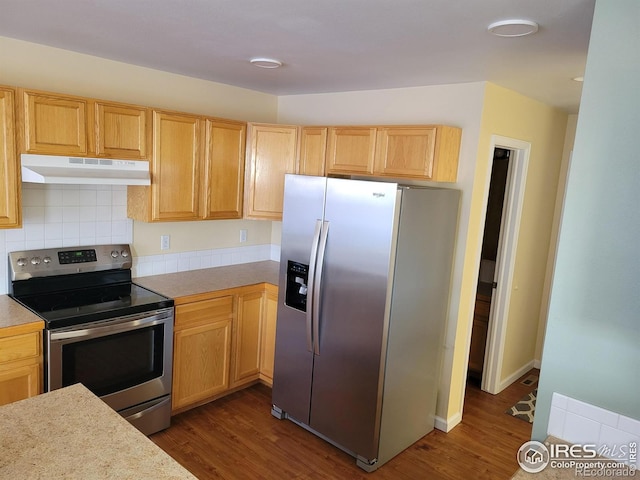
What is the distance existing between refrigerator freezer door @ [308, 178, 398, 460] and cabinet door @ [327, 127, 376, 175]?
527mm

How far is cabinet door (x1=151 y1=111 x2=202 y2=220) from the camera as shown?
312cm

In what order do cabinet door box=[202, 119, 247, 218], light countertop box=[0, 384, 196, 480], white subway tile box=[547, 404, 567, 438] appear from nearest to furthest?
light countertop box=[0, 384, 196, 480]
white subway tile box=[547, 404, 567, 438]
cabinet door box=[202, 119, 247, 218]

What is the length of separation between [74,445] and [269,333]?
2319 millimetres

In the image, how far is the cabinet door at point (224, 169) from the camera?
343cm

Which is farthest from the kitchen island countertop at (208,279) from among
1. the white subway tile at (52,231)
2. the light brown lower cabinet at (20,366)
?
the light brown lower cabinet at (20,366)

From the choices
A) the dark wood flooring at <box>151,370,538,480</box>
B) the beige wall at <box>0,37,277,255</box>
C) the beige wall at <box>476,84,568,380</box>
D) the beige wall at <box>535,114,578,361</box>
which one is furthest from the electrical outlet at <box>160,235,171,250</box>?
the beige wall at <box>535,114,578,361</box>

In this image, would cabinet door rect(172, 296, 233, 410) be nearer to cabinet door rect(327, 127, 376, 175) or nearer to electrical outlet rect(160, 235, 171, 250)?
electrical outlet rect(160, 235, 171, 250)

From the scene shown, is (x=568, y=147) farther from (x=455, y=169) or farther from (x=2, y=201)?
(x=2, y=201)

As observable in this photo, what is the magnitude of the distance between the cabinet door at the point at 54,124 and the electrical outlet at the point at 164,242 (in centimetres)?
100

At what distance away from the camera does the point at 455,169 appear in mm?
3115

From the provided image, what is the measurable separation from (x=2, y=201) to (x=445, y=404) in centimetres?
308

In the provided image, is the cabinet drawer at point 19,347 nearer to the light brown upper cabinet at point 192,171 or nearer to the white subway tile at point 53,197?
the white subway tile at point 53,197

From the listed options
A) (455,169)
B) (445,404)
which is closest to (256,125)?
(455,169)

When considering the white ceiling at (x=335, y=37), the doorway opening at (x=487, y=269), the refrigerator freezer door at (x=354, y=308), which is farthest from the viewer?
the doorway opening at (x=487, y=269)
